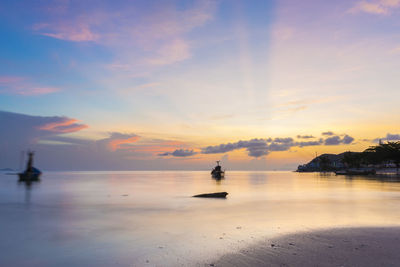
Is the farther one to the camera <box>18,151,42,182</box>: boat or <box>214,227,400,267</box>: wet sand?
<box>18,151,42,182</box>: boat

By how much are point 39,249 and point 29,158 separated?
10010cm

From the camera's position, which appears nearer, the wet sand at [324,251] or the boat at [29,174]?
the wet sand at [324,251]

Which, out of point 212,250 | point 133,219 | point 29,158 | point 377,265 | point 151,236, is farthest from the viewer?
point 29,158

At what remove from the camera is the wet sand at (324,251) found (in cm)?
Answer: 976

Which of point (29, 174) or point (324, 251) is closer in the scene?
point (324, 251)

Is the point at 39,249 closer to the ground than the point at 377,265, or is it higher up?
closer to the ground

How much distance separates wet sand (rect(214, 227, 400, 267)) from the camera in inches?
384

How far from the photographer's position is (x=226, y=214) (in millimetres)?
25859

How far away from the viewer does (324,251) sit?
11.1m

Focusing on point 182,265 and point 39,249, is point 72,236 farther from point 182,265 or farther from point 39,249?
point 182,265

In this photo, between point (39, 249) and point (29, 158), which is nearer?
point (39, 249)

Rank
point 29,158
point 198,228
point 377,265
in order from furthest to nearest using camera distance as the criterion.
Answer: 1. point 29,158
2. point 198,228
3. point 377,265

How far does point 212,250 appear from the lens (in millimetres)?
12969

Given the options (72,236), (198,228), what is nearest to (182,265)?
(198,228)
